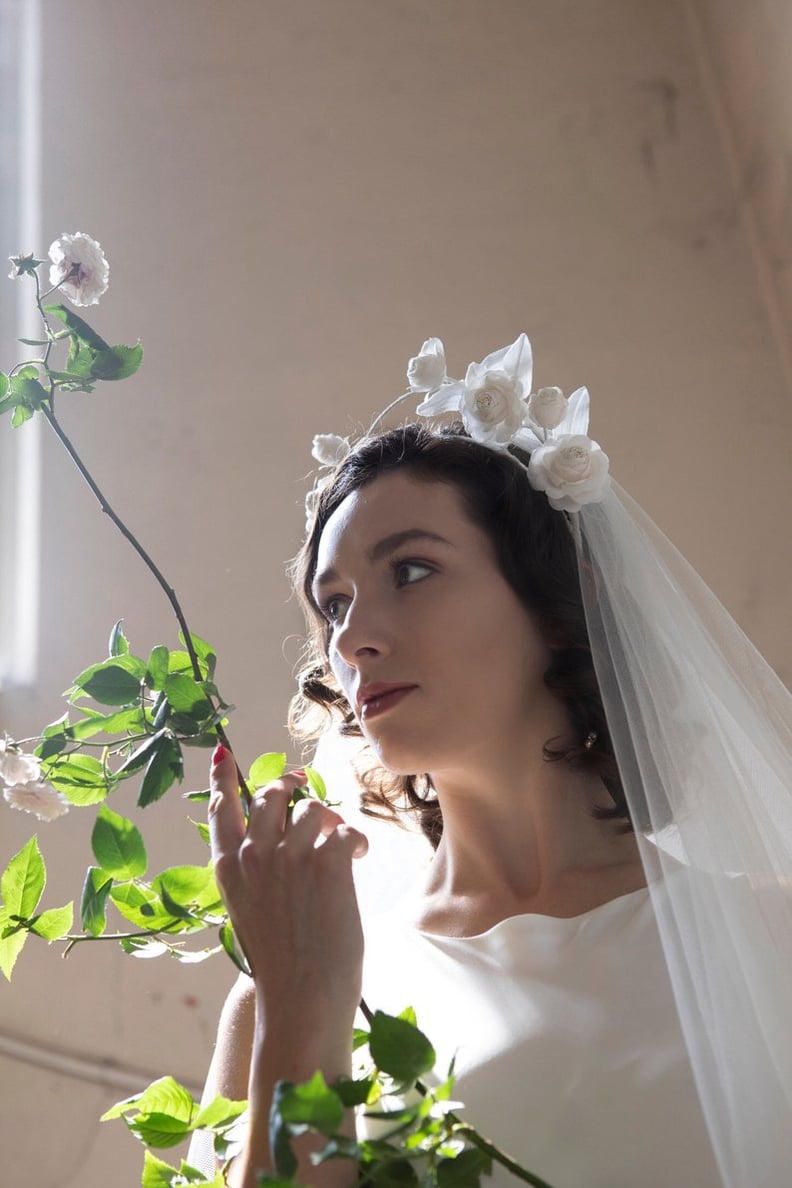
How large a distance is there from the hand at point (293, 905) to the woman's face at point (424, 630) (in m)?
0.22

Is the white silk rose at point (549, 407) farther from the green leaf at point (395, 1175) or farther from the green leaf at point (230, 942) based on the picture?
the green leaf at point (395, 1175)

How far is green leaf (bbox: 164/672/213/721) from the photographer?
0.96 meters

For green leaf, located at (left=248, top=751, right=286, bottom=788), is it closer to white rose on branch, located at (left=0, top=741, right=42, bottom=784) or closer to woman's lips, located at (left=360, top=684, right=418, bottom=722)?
woman's lips, located at (left=360, top=684, right=418, bottom=722)

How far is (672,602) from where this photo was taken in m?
1.25

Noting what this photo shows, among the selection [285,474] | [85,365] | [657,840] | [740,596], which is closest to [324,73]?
[285,474]

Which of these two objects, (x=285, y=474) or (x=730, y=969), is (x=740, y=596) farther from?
(x=730, y=969)

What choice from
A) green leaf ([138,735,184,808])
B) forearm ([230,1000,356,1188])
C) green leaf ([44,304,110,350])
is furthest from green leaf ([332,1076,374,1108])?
green leaf ([44,304,110,350])

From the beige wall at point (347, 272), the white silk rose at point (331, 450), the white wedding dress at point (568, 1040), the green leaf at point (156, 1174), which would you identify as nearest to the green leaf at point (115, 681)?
the green leaf at point (156, 1174)

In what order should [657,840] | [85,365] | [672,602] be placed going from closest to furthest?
[85,365], [657,840], [672,602]

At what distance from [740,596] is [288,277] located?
1016 millimetres

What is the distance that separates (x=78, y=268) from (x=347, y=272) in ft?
4.37

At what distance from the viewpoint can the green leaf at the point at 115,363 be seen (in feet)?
3.23

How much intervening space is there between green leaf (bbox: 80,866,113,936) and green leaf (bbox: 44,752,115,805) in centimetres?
6

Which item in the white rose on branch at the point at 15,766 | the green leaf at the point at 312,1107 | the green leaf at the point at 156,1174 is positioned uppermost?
the white rose on branch at the point at 15,766
